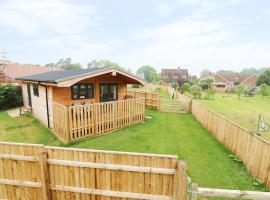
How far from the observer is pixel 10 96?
52.6 ft

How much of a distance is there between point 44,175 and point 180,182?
8.75 feet

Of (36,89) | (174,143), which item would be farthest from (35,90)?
(174,143)

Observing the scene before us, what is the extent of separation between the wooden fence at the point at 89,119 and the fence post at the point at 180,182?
6149 mm

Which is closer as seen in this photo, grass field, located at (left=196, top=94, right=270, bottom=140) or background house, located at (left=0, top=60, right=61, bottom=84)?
grass field, located at (left=196, top=94, right=270, bottom=140)

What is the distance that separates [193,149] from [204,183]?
2586 mm

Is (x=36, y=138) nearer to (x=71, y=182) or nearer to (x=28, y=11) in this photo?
(x=71, y=182)

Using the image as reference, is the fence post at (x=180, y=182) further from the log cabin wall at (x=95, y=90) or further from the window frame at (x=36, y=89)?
the window frame at (x=36, y=89)

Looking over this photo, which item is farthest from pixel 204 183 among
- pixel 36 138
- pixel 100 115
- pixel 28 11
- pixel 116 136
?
pixel 28 11

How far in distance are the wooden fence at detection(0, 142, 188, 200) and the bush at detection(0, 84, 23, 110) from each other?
14418mm

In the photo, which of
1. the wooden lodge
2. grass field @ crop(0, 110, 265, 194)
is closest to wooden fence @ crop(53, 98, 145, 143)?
the wooden lodge

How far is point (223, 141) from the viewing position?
27.1 ft

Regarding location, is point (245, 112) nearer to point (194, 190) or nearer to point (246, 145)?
point (246, 145)

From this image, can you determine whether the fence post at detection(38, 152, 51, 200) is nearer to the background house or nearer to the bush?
the bush

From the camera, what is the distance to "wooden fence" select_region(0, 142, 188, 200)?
3311 mm
